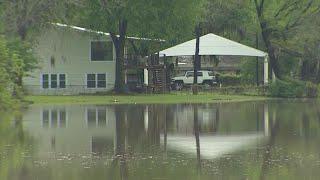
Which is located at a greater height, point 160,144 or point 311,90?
point 311,90

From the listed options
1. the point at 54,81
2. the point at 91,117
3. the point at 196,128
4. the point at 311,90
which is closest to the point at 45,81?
the point at 54,81

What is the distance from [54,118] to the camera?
3562 cm

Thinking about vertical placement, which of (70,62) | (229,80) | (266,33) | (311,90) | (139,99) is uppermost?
(266,33)

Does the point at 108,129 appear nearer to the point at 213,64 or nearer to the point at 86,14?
the point at 86,14

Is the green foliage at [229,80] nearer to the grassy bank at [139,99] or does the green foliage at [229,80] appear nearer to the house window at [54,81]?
the grassy bank at [139,99]

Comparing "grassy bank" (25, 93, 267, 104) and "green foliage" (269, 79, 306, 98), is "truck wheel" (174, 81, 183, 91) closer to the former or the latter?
"green foliage" (269, 79, 306, 98)

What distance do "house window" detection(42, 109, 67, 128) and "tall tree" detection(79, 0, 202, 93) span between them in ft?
41.3

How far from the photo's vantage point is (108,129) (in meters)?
29.7

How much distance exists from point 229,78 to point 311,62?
12.5 meters

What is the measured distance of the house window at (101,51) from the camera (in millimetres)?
60688

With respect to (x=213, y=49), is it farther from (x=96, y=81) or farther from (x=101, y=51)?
(x=96, y=81)

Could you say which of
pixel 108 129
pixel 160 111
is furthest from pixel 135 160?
pixel 160 111

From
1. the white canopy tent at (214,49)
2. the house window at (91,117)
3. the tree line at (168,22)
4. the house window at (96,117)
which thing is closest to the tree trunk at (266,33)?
the tree line at (168,22)

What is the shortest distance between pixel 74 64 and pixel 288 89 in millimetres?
17093
